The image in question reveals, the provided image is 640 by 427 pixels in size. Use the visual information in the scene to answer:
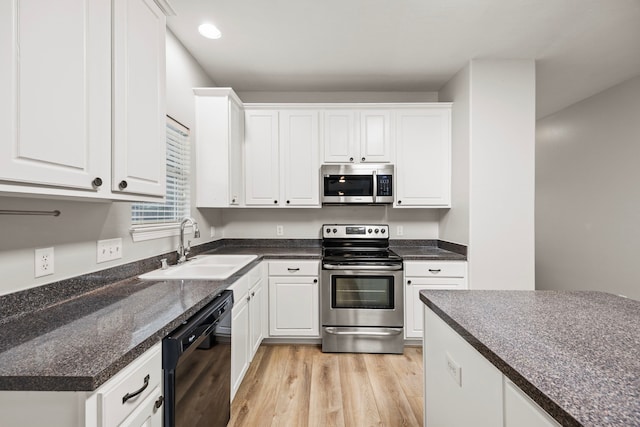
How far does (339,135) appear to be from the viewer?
9.96ft

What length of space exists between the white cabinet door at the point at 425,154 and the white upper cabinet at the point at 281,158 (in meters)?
0.91

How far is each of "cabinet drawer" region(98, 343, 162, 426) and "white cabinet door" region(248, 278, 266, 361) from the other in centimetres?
130

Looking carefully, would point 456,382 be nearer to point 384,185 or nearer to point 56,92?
point 56,92

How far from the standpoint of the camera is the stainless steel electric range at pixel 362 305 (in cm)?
268

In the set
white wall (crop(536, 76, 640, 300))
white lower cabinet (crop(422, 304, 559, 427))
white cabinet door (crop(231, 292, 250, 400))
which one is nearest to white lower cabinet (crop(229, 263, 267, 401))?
white cabinet door (crop(231, 292, 250, 400))

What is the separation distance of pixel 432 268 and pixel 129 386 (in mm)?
2523

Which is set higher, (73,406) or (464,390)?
(73,406)

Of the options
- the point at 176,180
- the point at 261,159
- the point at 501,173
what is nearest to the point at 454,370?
the point at 501,173

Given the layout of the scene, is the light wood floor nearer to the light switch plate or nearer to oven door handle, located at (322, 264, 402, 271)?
oven door handle, located at (322, 264, 402, 271)

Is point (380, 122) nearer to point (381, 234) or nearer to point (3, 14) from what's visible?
point (381, 234)

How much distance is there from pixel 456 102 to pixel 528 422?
9.68ft

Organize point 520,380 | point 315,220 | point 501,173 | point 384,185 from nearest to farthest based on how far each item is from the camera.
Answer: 1. point 520,380
2. point 501,173
3. point 384,185
4. point 315,220

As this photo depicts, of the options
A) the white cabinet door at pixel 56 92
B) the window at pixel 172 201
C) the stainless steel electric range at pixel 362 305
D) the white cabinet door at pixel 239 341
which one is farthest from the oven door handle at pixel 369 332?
the white cabinet door at pixel 56 92

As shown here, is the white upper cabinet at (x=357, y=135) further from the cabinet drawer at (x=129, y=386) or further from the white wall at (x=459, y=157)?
the cabinet drawer at (x=129, y=386)
